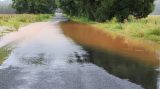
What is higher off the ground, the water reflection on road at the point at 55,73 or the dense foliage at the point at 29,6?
the water reflection on road at the point at 55,73

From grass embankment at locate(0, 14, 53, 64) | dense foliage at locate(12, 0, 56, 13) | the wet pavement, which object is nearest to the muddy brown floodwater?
the wet pavement

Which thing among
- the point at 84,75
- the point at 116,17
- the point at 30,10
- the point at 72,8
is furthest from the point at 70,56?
the point at 30,10

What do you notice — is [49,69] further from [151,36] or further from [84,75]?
[151,36]

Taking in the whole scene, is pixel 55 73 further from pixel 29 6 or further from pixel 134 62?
pixel 29 6

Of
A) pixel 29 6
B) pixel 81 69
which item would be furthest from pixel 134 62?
pixel 29 6

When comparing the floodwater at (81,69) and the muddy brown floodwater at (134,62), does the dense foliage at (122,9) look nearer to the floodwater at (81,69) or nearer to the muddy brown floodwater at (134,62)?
the muddy brown floodwater at (134,62)

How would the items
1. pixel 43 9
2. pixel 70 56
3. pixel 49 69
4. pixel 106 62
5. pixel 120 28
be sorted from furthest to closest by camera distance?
pixel 43 9 < pixel 120 28 < pixel 70 56 < pixel 106 62 < pixel 49 69

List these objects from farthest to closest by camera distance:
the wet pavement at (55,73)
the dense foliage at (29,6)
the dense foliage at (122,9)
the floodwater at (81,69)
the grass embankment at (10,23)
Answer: the dense foliage at (29,6), the dense foliage at (122,9), the grass embankment at (10,23), the floodwater at (81,69), the wet pavement at (55,73)

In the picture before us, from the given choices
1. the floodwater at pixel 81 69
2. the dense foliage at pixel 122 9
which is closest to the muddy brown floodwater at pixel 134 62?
the floodwater at pixel 81 69

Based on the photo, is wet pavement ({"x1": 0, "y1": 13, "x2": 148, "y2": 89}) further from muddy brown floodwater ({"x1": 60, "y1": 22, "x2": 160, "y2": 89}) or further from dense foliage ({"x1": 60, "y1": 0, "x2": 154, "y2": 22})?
dense foliage ({"x1": 60, "y1": 0, "x2": 154, "y2": 22})

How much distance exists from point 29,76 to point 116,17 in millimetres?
41567

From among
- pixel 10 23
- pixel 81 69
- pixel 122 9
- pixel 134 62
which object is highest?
pixel 81 69

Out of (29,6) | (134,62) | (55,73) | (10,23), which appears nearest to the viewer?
(55,73)

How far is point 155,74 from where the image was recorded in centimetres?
1282
